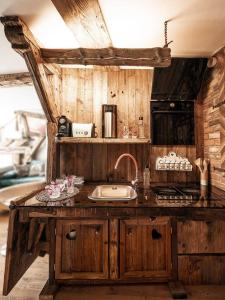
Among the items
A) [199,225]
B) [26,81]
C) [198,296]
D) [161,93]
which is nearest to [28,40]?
[26,81]

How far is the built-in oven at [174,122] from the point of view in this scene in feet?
7.84

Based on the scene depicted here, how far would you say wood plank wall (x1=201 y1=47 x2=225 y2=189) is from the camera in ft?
6.55

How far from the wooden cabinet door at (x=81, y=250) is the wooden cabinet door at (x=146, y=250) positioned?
167mm

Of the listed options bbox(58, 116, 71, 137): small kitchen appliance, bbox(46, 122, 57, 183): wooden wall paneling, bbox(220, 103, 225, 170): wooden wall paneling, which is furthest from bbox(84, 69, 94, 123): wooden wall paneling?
bbox(220, 103, 225, 170): wooden wall paneling

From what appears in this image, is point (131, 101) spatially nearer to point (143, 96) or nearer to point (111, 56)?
point (143, 96)

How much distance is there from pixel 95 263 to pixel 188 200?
0.94 metres

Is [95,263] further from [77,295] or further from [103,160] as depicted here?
[103,160]

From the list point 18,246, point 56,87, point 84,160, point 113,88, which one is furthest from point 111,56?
point 18,246

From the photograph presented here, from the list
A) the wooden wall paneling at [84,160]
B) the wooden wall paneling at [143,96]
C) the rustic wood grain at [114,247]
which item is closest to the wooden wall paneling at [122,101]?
the wooden wall paneling at [143,96]

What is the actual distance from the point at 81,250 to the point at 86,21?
1813 millimetres

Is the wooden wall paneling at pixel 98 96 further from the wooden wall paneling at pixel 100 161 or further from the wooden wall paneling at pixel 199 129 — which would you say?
the wooden wall paneling at pixel 199 129

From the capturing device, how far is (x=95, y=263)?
5.49 feet

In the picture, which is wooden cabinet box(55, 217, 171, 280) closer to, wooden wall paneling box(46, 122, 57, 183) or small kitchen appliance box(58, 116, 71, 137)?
wooden wall paneling box(46, 122, 57, 183)

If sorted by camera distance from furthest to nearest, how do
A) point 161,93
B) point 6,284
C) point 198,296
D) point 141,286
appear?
1. point 161,93
2. point 141,286
3. point 198,296
4. point 6,284
